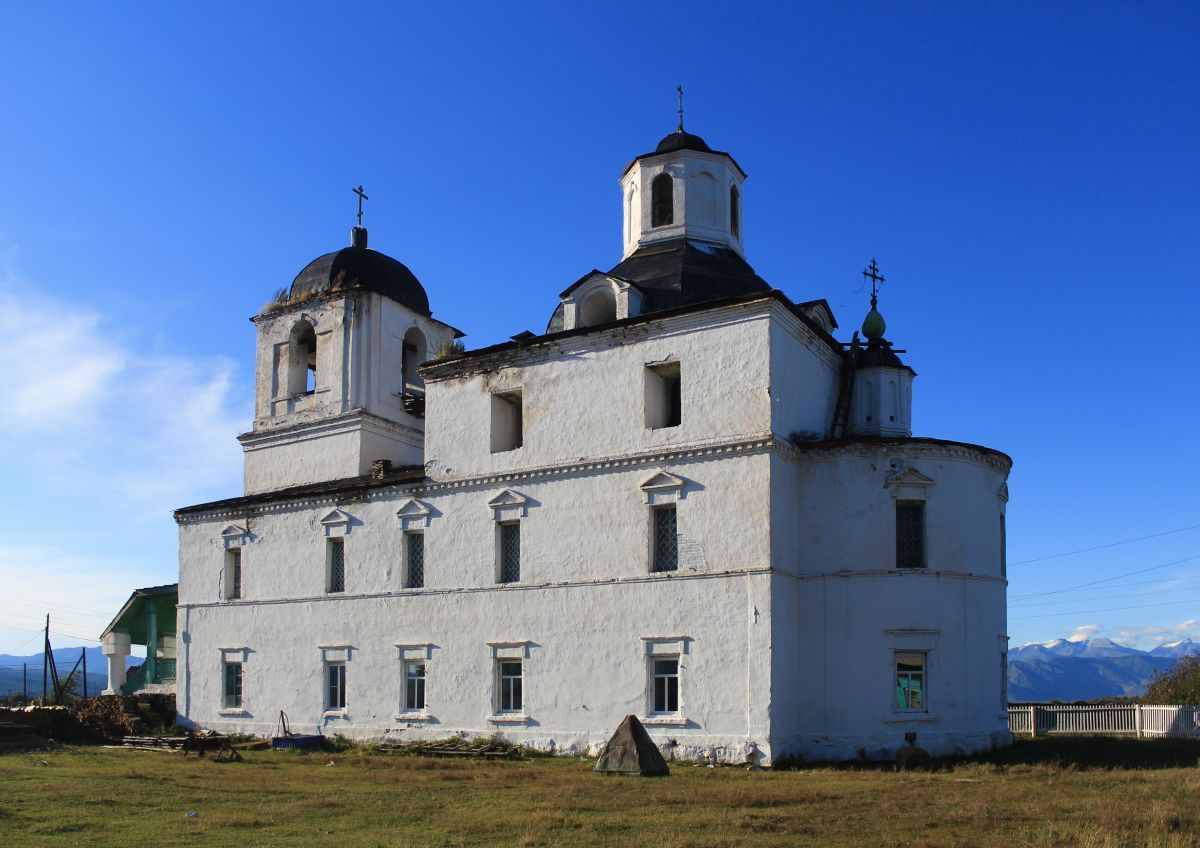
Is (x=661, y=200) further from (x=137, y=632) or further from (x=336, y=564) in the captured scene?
(x=137, y=632)

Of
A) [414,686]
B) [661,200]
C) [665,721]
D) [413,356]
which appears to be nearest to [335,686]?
[414,686]

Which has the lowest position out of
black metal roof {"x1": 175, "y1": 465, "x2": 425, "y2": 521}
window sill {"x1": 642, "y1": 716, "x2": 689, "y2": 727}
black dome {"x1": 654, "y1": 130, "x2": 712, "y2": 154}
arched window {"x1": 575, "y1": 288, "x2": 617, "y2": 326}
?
window sill {"x1": 642, "y1": 716, "x2": 689, "y2": 727}

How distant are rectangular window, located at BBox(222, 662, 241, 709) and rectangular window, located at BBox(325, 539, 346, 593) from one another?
13.2ft

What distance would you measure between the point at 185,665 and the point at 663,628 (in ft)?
51.5

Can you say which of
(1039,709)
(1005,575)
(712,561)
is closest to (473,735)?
(712,561)

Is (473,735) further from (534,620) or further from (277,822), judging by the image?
(277,822)

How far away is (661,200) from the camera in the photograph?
3114 centimetres

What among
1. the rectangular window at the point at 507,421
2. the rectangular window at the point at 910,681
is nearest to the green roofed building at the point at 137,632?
the rectangular window at the point at 507,421

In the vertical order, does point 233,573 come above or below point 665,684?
above

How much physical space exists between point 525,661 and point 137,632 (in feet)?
67.2

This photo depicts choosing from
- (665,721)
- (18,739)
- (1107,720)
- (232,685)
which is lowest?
(1107,720)

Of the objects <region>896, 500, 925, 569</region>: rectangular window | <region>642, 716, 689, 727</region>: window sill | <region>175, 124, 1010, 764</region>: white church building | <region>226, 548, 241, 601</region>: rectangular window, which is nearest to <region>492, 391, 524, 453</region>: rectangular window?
<region>175, 124, 1010, 764</region>: white church building

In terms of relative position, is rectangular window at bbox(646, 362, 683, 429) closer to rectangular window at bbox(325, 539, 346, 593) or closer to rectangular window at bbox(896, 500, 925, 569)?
rectangular window at bbox(896, 500, 925, 569)

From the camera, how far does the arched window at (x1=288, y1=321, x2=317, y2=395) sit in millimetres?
34625
